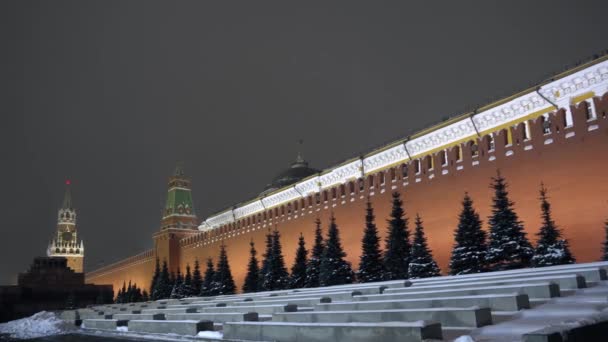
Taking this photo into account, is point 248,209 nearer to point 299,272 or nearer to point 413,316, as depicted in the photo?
point 299,272

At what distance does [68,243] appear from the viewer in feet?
254

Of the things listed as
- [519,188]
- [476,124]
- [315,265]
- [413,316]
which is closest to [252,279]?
[315,265]

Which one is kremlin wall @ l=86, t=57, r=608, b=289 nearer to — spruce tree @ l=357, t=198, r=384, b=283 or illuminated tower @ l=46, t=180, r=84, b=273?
spruce tree @ l=357, t=198, r=384, b=283

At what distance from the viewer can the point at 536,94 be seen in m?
16.9

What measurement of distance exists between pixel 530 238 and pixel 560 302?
10.9 metres

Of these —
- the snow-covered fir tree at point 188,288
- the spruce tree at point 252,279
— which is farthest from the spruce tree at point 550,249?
the snow-covered fir tree at point 188,288

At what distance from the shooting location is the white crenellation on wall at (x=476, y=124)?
→ 15.7 meters

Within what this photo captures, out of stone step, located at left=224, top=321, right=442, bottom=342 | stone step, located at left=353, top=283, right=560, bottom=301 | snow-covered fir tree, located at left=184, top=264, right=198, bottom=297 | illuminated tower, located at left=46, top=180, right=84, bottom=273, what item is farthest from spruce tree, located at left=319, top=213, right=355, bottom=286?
illuminated tower, located at left=46, top=180, right=84, bottom=273

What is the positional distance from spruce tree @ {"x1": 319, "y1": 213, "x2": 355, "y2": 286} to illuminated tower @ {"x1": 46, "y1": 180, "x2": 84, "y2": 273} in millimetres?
64386

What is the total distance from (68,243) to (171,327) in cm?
7463

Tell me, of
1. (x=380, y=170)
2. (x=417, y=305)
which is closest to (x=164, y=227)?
(x=380, y=170)

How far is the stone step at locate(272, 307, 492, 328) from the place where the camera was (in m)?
5.73

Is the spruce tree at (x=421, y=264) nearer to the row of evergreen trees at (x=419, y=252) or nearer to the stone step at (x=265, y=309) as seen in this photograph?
the row of evergreen trees at (x=419, y=252)

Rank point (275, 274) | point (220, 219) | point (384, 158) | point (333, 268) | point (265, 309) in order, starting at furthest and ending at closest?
point (220, 219) → point (275, 274) → point (384, 158) → point (333, 268) → point (265, 309)
